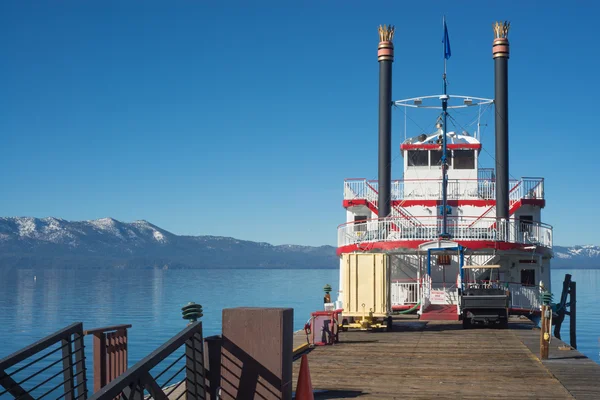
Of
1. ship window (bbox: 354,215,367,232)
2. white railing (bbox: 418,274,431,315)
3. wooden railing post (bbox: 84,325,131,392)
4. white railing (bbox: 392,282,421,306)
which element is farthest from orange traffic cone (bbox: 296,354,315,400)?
ship window (bbox: 354,215,367,232)

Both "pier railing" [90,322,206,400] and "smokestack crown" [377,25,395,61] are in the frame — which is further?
"smokestack crown" [377,25,395,61]

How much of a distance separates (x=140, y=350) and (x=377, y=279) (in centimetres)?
1962

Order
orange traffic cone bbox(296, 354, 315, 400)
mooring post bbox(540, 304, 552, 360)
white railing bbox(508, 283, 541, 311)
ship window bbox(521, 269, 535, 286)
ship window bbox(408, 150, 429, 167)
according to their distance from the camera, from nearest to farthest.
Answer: orange traffic cone bbox(296, 354, 315, 400)
mooring post bbox(540, 304, 552, 360)
white railing bbox(508, 283, 541, 311)
ship window bbox(521, 269, 535, 286)
ship window bbox(408, 150, 429, 167)

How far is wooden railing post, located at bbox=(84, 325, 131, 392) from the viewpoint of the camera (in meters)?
10.3

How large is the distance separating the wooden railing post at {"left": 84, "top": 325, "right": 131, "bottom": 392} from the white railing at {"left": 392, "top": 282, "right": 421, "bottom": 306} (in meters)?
21.0

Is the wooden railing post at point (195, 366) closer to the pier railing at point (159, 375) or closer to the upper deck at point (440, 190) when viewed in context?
the pier railing at point (159, 375)

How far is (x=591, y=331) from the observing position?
185ft

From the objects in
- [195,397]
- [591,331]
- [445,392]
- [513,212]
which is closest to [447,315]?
[513,212]

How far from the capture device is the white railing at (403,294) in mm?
31188

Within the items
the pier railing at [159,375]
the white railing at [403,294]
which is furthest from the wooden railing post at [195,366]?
the white railing at [403,294]

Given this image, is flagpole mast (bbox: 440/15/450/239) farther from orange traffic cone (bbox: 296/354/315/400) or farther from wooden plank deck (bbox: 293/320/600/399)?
orange traffic cone (bbox: 296/354/315/400)

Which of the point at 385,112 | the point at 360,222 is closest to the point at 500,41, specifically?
the point at 385,112

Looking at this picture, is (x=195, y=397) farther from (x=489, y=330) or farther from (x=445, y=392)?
(x=489, y=330)

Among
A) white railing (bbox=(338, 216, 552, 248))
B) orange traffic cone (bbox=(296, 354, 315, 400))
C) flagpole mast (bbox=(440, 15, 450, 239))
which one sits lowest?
orange traffic cone (bbox=(296, 354, 315, 400))
